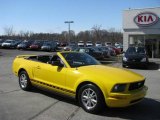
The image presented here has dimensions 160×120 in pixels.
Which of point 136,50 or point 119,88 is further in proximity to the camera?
point 136,50

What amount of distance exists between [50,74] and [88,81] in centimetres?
163

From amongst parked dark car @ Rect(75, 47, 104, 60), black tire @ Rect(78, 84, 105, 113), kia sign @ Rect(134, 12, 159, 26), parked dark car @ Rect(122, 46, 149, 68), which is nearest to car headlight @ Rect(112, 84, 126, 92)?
black tire @ Rect(78, 84, 105, 113)

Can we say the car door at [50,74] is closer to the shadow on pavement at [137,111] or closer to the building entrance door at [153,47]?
the shadow on pavement at [137,111]

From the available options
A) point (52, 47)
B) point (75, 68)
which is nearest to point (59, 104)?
point (75, 68)

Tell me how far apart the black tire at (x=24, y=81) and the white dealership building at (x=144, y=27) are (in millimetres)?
23010

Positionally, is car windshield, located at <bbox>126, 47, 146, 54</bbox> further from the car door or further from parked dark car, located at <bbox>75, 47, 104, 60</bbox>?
the car door

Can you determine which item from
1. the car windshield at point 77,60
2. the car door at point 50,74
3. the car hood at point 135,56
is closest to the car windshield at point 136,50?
the car hood at point 135,56

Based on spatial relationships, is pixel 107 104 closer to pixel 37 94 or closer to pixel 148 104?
pixel 148 104

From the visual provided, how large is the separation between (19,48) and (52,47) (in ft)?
19.7

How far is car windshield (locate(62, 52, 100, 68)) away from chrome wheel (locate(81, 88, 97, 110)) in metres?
1.02

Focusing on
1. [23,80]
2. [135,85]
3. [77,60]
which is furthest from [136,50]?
[135,85]

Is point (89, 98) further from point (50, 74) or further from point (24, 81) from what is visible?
point (24, 81)

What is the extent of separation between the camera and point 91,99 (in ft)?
23.7

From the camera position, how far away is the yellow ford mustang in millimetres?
6863
